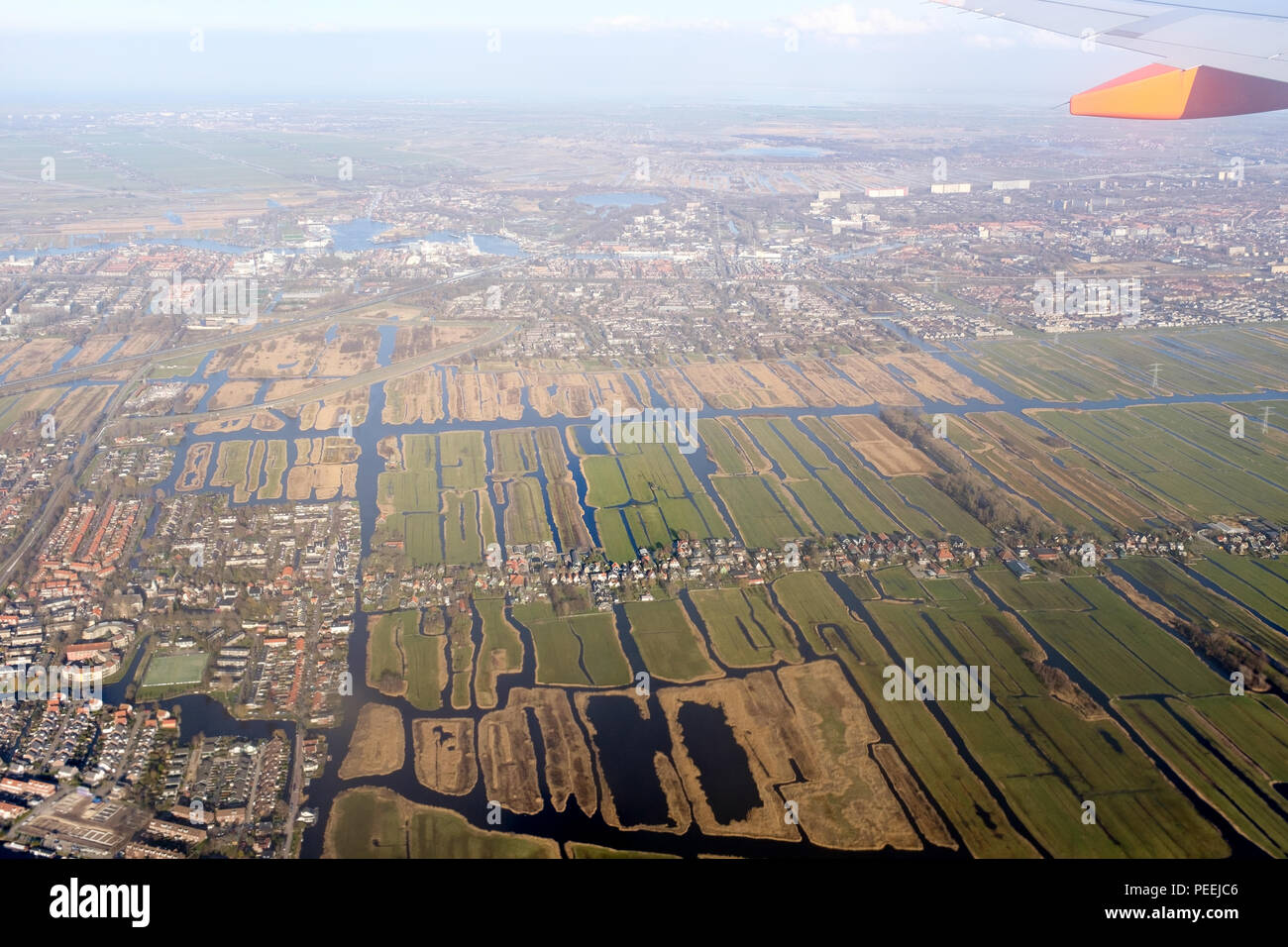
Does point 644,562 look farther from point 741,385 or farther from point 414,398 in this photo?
point 414,398

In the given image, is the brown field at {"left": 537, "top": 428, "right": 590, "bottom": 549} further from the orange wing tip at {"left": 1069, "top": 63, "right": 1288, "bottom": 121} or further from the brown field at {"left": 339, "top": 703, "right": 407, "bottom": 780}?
the orange wing tip at {"left": 1069, "top": 63, "right": 1288, "bottom": 121}

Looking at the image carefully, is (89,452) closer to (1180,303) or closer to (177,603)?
(177,603)

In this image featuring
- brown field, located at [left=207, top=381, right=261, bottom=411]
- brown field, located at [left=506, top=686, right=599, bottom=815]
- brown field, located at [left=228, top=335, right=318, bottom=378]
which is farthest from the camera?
brown field, located at [left=228, top=335, right=318, bottom=378]

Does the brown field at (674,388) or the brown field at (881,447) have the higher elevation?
the brown field at (674,388)

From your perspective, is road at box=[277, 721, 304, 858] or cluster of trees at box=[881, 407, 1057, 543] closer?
road at box=[277, 721, 304, 858]

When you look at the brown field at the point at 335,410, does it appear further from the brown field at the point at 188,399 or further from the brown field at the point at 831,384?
the brown field at the point at 831,384

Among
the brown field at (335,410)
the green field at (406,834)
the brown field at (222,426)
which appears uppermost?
the brown field at (335,410)

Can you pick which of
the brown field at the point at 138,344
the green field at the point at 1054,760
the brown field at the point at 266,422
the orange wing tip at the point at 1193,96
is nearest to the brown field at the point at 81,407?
the brown field at the point at 138,344

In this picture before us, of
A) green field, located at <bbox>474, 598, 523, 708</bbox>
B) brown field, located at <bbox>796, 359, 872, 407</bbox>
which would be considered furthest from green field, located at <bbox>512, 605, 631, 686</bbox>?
brown field, located at <bbox>796, 359, 872, 407</bbox>
